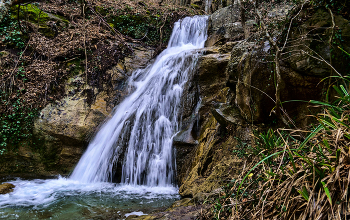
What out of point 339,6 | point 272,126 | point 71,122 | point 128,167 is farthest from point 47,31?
point 339,6

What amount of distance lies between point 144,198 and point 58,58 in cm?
614

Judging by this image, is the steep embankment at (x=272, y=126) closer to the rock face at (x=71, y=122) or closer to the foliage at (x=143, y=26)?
the rock face at (x=71, y=122)

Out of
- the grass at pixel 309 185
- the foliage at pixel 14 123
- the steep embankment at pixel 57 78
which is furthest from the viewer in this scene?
the steep embankment at pixel 57 78

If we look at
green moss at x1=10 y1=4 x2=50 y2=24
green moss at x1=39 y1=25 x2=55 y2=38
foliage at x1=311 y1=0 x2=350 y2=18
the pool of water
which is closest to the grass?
foliage at x1=311 y1=0 x2=350 y2=18

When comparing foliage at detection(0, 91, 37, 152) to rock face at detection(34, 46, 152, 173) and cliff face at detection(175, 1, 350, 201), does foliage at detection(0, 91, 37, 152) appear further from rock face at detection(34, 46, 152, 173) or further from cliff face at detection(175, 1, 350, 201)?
cliff face at detection(175, 1, 350, 201)

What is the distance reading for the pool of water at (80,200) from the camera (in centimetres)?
399

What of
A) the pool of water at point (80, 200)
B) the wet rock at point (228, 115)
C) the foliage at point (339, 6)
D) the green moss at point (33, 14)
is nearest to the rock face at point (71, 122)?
the pool of water at point (80, 200)

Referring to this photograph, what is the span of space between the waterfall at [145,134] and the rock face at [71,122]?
0.34 metres

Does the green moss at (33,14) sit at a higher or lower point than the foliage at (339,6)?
higher

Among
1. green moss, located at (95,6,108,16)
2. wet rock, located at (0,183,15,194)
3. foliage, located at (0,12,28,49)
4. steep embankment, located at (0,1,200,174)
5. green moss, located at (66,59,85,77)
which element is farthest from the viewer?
green moss, located at (95,6,108,16)

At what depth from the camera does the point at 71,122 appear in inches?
266

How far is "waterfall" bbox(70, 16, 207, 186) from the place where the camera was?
593 centimetres

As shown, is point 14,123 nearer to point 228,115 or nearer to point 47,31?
point 47,31

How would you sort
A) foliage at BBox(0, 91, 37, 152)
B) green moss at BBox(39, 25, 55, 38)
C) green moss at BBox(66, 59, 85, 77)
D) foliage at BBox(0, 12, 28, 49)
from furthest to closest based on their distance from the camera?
1. green moss at BBox(39, 25, 55, 38)
2. green moss at BBox(66, 59, 85, 77)
3. foliage at BBox(0, 12, 28, 49)
4. foliage at BBox(0, 91, 37, 152)
